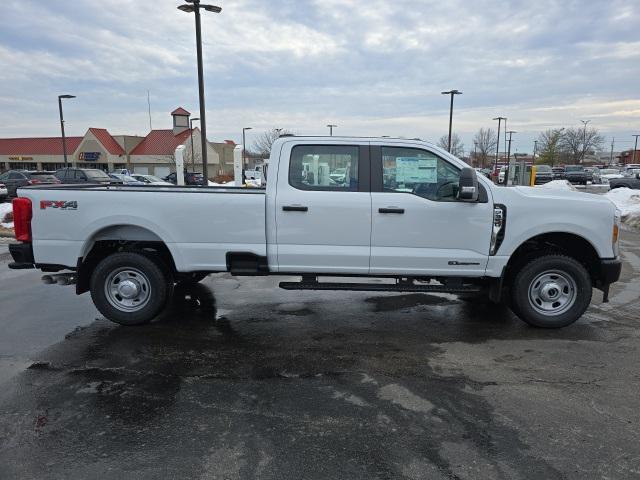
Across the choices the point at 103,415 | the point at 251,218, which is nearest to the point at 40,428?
the point at 103,415

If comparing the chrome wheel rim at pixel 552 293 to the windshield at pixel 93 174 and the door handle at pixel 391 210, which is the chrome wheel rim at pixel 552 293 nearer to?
the door handle at pixel 391 210

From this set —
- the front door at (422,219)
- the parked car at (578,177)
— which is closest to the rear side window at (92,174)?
the front door at (422,219)

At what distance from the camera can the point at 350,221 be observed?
519cm

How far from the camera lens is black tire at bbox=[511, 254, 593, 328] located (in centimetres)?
535

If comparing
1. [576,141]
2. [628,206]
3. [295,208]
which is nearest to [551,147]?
[576,141]

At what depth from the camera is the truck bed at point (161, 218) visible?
17.2 ft

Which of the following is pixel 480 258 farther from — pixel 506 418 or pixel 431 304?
pixel 506 418

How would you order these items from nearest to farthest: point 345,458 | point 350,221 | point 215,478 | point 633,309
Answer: point 215,478
point 345,458
point 350,221
point 633,309

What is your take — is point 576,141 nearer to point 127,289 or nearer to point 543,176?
point 543,176

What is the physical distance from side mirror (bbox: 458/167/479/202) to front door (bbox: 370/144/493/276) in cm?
23

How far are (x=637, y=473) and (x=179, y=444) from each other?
9.29 feet

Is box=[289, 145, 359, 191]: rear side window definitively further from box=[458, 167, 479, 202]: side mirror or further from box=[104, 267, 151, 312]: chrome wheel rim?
box=[104, 267, 151, 312]: chrome wheel rim

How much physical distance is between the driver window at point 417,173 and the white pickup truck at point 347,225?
1 cm

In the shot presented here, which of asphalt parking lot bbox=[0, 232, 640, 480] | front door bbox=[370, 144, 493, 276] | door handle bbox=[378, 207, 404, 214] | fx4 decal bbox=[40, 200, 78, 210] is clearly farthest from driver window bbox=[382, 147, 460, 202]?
fx4 decal bbox=[40, 200, 78, 210]
